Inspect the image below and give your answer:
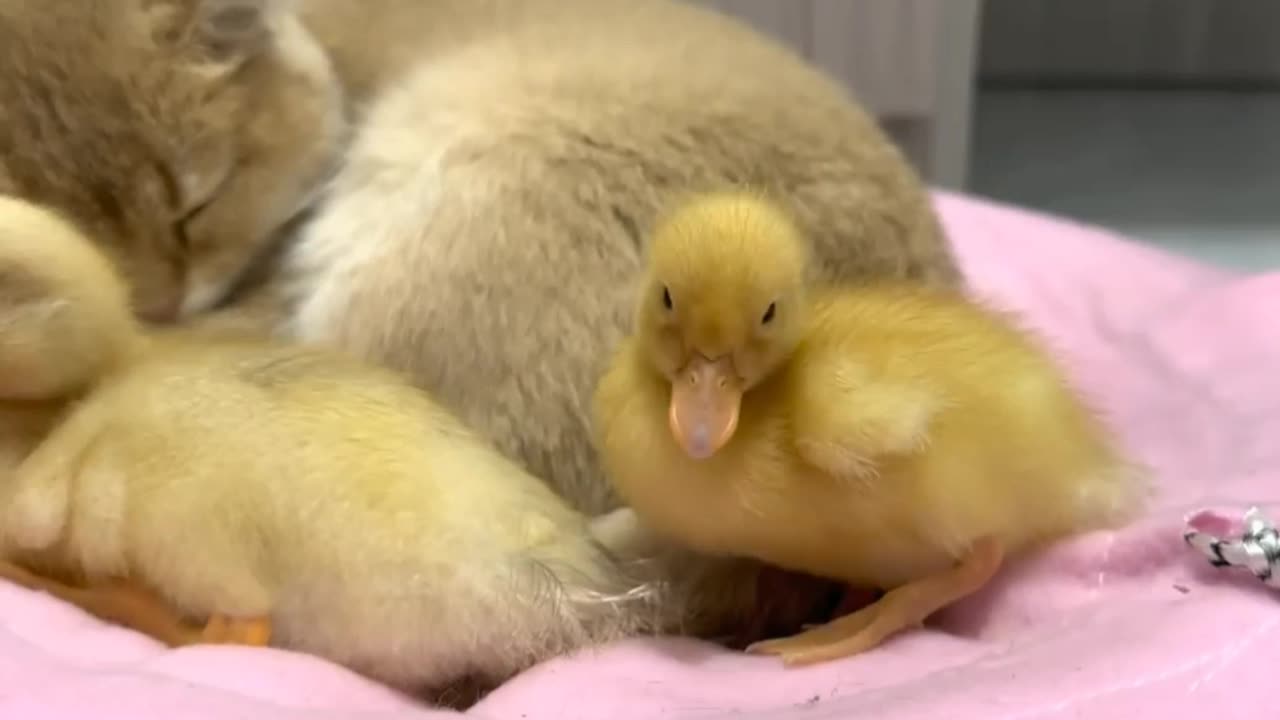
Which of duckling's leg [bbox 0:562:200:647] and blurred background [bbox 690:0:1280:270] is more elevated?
duckling's leg [bbox 0:562:200:647]

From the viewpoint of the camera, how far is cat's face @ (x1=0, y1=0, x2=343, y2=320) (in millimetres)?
1017

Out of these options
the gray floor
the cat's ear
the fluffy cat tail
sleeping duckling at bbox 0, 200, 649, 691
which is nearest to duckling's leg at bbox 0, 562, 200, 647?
sleeping duckling at bbox 0, 200, 649, 691

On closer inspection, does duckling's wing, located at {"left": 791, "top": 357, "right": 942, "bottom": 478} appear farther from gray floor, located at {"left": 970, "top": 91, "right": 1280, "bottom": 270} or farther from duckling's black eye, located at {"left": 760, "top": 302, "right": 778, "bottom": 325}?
gray floor, located at {"left": 970, "top": 91, "right": 1280, "bottom": 270}

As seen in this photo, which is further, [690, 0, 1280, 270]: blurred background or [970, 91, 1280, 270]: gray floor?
[970, 91, 1280, 270]: gray floor

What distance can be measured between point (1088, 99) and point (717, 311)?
2333mm

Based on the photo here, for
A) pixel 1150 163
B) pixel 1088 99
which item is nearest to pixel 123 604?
pixel 1150 163

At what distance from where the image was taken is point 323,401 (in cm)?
87

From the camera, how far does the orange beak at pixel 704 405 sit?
0.75 metres

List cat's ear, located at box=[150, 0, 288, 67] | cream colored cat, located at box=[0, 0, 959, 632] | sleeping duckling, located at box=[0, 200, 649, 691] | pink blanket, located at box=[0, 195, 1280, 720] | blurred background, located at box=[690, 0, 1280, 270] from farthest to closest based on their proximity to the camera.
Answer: blurred background, located at box=[690, 0, 1280, 270]
cat's ear, located at box=[150, 0, 288, 67]
cream colored cat, located at box=[0, 0, 959, 632]
sleeping duckling, located at box=[0, 200, 649, 691]
pink blanket, located at box=[0, 195, 1280, 720]

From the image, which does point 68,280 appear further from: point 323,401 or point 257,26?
point 257,26

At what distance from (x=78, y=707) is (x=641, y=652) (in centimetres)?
29

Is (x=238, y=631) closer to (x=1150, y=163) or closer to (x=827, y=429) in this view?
(x=827, y=429)

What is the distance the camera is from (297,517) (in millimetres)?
817

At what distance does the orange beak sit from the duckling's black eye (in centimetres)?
3
